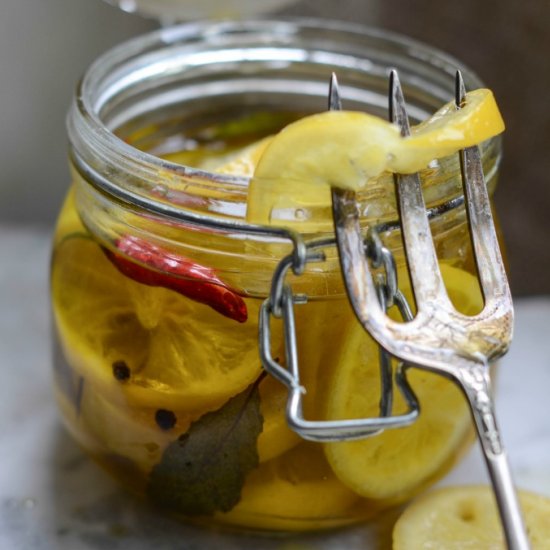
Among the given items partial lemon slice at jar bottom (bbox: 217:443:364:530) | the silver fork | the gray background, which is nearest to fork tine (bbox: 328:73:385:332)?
the silver fork

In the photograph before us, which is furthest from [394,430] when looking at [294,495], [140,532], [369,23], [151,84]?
[369,23]

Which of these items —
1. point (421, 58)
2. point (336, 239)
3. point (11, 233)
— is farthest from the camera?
point (11, 233)

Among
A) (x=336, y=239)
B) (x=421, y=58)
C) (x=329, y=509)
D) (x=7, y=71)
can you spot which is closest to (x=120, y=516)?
(x=329, y=509)

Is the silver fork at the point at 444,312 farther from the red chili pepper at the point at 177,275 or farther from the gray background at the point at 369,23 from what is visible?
the gray background at the point at 369,23

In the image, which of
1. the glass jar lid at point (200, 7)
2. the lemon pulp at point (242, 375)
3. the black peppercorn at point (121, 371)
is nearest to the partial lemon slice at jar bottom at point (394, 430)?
the lemon pulp at point (242, 375)

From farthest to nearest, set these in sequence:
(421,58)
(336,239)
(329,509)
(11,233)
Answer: (11,233) < (421,58) < (329,509) < (336,239)

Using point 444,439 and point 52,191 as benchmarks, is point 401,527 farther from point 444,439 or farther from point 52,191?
point 52,191

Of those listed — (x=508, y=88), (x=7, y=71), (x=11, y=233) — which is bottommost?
(x=11, y=233)
